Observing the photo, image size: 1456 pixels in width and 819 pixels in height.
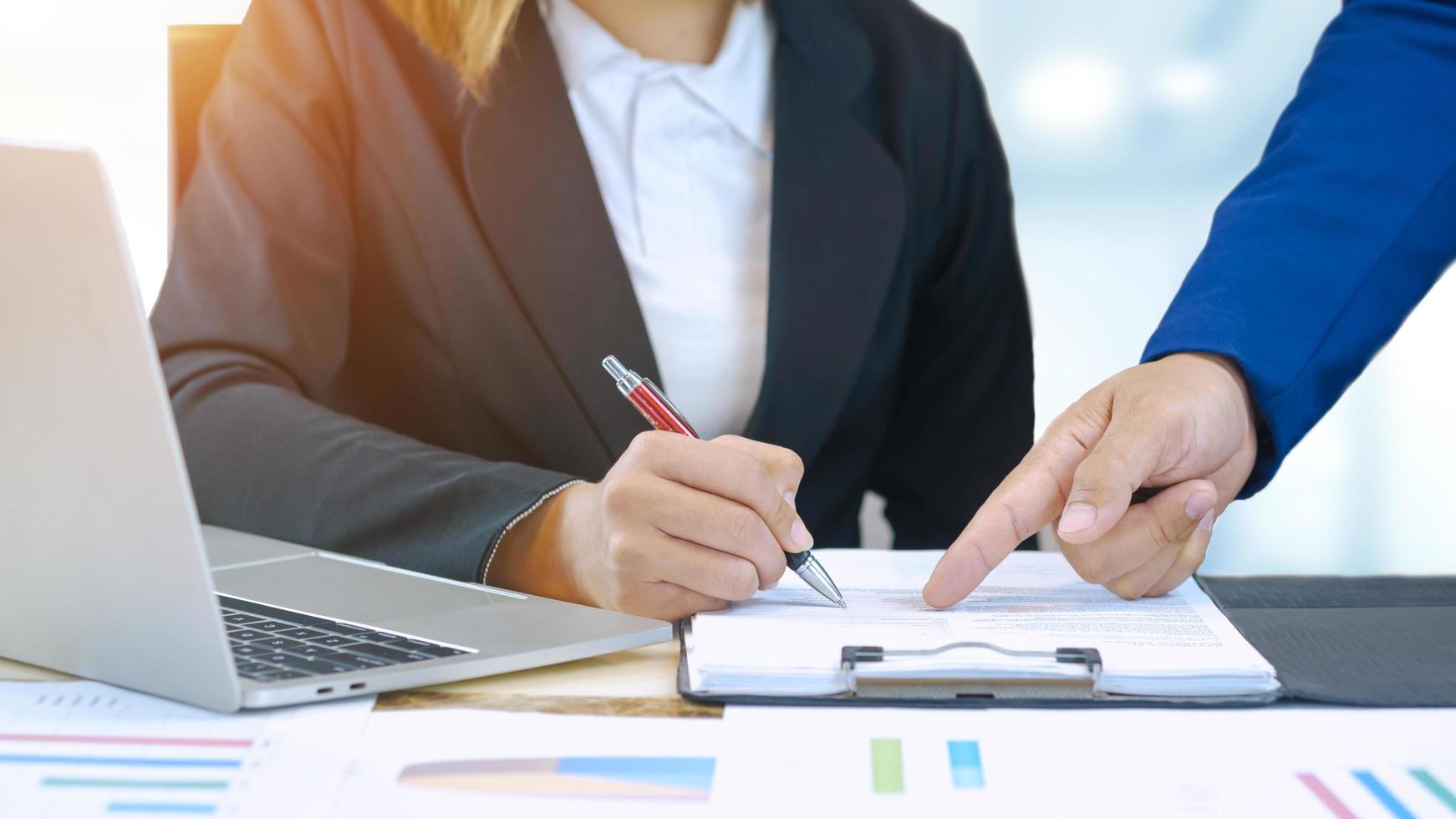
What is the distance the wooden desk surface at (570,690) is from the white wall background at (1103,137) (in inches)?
71.2

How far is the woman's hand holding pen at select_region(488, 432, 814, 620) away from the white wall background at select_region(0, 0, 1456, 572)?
1.74 meters

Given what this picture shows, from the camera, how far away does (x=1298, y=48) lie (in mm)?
2287

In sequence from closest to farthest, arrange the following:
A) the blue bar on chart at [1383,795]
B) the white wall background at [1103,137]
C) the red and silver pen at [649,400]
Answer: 1. the blue bar on chart at [1383,795]
2. the red and silver pen at [649,400]
3. the white wall background at [1103,137]

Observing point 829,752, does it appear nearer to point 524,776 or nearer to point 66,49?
point 524,776

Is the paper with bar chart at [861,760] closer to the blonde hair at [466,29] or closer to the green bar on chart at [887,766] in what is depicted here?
the green bar on chart at [887,766]

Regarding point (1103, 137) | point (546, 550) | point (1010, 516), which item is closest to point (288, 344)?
point (546, 550)

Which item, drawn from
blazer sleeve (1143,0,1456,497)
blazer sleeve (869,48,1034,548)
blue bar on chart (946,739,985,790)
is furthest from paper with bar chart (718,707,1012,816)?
blazer sleeve (869,48,1034,548)

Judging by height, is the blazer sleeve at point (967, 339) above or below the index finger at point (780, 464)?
below

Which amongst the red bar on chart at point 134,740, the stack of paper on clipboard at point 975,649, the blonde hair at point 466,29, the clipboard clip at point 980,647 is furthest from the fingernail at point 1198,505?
the blonde hair at point 466,29

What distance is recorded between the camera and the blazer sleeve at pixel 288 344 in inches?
32.7

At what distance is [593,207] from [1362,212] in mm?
635

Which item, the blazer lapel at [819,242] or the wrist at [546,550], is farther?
the blazer lapel at [819,242]

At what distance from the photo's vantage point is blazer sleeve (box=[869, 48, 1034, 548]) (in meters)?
1.32

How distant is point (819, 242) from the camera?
47.1 inches
